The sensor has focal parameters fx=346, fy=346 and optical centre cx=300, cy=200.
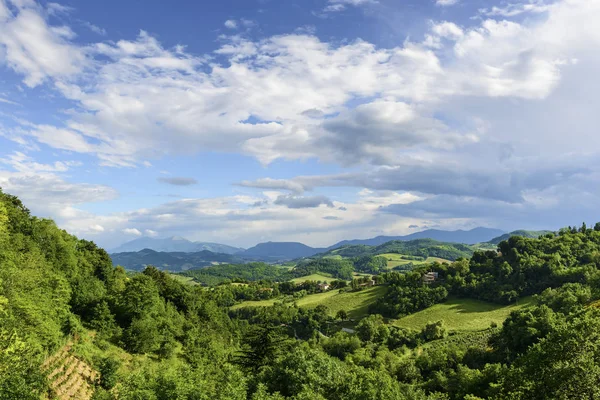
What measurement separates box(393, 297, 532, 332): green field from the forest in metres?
4.41

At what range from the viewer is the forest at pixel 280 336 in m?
31.0

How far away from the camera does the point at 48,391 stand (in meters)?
36.0

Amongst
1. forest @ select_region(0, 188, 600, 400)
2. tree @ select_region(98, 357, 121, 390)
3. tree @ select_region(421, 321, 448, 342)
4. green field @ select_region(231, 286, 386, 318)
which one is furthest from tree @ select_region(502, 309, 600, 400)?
green field @ select_region(231, 286, 386, 318)

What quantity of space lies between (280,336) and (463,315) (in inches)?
3222

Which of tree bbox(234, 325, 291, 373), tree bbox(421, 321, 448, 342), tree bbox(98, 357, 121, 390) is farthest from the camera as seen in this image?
tree bbox(421, 321, 448, 342)

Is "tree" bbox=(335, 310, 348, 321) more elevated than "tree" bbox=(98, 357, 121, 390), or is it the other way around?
"tree" bbox=(98, 357, 121, 390)

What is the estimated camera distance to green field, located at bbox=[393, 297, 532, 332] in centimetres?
10394

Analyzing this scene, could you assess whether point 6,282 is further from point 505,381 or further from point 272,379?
point 505,381

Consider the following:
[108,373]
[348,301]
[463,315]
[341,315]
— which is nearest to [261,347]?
[108,373]

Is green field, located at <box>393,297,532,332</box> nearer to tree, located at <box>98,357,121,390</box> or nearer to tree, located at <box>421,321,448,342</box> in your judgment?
tree, located at <box>421,321,448,342</box>

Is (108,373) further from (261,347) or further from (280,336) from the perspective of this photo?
(280,336)

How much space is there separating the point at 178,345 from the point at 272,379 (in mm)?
39906

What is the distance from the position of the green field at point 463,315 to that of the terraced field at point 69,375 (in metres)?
94.3

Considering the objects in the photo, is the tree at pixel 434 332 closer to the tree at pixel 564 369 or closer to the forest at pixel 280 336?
the forest at pixel 280 336
